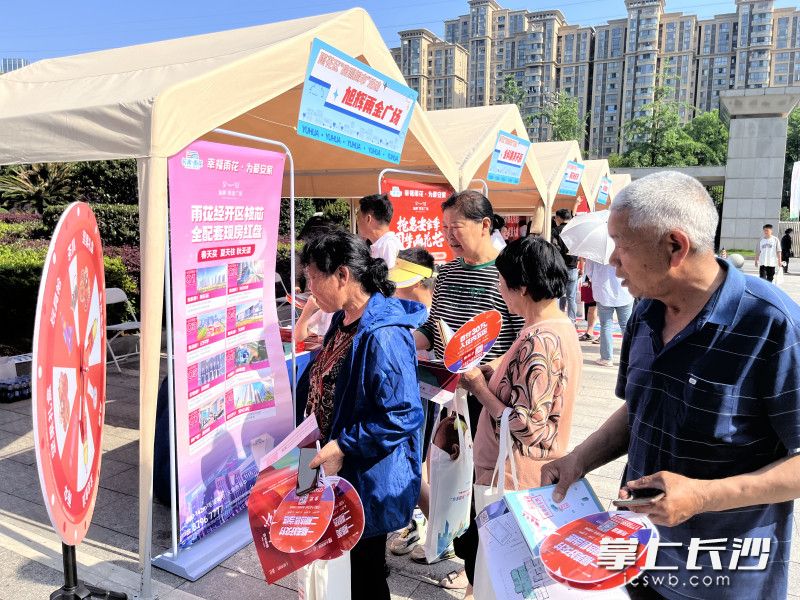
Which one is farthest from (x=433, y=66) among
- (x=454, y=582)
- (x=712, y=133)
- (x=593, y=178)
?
(x=454, y=582)

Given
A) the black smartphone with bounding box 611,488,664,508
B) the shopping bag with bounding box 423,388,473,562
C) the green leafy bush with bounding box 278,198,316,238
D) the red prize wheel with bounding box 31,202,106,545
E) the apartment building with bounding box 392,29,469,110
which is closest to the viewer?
the black smartphone with bounding box 611,488,664,508

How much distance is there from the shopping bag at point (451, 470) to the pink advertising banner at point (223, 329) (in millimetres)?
1138

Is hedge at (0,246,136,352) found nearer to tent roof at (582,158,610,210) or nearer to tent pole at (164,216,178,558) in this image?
tent pole at (164,216,178,558)

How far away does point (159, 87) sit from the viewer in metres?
2.39

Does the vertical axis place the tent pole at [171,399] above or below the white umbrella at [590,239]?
below

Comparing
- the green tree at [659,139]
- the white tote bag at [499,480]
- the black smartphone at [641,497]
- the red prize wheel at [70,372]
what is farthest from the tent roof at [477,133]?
the green tree at [659,139]

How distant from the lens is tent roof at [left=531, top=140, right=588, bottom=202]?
916 cm

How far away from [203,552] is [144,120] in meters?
1.91

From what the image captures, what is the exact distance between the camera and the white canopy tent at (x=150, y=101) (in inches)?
90.6

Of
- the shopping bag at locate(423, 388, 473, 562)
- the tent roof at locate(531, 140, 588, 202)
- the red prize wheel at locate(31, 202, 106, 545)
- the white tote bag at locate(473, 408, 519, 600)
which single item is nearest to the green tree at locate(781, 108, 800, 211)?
the tent roof at locate(531, 140, 588, 202)

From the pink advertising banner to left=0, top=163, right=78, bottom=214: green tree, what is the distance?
1159 centimetres

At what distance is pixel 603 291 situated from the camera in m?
6.25

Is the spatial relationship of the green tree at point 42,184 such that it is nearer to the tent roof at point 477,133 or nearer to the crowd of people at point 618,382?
the tent roof at point 477,133

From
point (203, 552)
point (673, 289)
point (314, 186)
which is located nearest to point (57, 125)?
point (203, 552)
